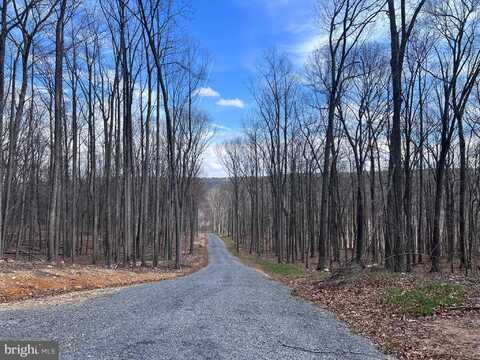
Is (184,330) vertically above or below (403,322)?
above

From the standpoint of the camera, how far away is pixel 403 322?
845 centimetres

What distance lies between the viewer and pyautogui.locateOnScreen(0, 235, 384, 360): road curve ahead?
5977 millimetres

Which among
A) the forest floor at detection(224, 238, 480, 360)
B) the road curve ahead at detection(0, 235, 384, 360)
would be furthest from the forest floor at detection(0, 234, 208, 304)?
the forest floor at detection(224, 238, 480, 360)

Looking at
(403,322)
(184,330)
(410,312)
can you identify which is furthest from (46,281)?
(410,312)

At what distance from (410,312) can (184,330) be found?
497 centimetres

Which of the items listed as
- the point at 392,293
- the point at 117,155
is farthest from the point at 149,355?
the point at 117,155

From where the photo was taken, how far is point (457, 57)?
22234 mm

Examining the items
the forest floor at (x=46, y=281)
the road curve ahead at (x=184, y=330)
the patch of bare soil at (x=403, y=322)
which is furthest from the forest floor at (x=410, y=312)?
the forest floor at (x=46, y=281)

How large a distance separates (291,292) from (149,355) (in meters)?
9.42

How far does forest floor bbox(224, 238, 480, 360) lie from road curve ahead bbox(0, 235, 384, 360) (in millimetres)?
532

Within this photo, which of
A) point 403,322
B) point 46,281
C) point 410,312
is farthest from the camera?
point 46,281

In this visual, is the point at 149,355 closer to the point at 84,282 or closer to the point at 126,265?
the point at 84,282

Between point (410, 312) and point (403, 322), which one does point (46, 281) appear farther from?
point (410, 312)

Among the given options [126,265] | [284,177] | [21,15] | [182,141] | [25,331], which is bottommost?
[126,265]
